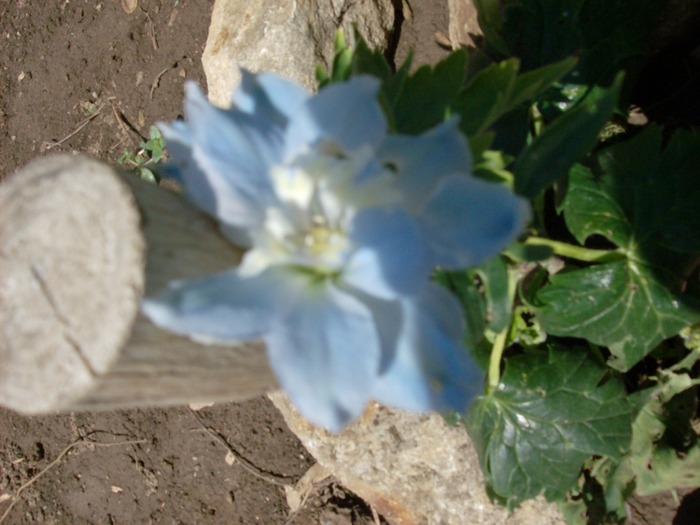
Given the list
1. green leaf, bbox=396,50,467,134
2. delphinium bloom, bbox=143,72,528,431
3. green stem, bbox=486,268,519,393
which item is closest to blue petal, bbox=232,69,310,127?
delphinium bloom, bbox=143,72,528,431

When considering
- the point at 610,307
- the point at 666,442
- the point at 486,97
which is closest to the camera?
the point at 486,97

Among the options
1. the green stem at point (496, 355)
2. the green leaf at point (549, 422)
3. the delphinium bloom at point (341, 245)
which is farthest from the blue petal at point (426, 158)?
the green leaf at point (549, 422)

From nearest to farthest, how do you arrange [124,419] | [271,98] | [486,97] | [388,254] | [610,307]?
[388,254], [271,98], [486,97], [610,307], [124,419]

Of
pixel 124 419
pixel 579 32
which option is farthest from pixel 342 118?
pixel 124 419

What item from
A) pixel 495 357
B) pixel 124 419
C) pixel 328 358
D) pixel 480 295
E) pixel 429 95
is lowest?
pixel 124 419

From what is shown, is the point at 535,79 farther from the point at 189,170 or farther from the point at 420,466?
the point at 420,466

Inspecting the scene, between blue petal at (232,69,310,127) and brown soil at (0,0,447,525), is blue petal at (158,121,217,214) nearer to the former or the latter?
blue petal at (232,69,310,127)
